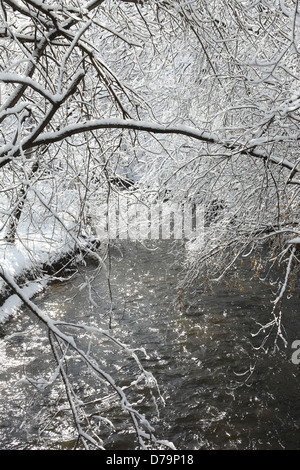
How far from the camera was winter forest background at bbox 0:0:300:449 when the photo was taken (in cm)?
279

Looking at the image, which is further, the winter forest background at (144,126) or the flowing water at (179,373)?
the flowing water at (179,373)

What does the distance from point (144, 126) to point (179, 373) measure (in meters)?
4.44

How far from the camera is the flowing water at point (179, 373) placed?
479cm

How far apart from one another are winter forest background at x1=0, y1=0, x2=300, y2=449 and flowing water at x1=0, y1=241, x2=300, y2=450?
0.29 meters

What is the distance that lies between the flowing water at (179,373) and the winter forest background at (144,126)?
0.29 meters

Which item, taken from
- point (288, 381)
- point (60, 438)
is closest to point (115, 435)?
point (60, 438)

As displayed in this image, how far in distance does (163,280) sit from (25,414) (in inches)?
219

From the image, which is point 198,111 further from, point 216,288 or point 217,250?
point 216,288

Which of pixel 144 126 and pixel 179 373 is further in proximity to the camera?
pixel 179 373

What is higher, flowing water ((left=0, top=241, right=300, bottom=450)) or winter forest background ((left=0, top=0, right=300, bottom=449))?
winter forest background ((left=0, top=0, right=300, bottom=449))

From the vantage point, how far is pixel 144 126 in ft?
9.18

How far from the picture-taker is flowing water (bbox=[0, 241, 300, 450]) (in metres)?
4.79

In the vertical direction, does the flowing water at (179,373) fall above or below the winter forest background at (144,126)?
below

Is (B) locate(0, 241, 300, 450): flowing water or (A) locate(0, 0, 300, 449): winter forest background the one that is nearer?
(A) locate(0, 0, 300, 449): winter forest background
